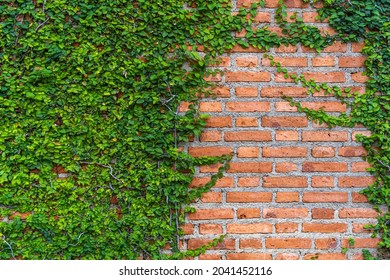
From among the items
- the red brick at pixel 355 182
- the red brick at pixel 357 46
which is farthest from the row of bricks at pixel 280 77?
the red brick at pixel 355 182

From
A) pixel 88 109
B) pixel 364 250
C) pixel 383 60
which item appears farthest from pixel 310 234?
pixel 88 109

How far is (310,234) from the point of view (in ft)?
8.51

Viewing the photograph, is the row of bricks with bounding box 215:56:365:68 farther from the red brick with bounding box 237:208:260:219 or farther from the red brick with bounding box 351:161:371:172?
the red brick with bounding box 237:208:260:219

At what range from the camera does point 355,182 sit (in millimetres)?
2592

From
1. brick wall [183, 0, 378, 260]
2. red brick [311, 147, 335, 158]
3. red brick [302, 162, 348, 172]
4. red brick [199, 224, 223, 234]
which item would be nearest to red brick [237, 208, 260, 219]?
brick wall [183, 0, 378, 260]

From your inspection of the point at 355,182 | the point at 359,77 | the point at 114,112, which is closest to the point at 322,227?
the point at 355,182

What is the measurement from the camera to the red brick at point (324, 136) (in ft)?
8.51

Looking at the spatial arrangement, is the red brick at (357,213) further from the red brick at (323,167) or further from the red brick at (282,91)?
the red brick at (282,91)

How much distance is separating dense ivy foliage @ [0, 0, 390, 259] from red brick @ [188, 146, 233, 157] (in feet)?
0.17

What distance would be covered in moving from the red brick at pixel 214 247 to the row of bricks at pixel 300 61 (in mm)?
1084

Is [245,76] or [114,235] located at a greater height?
[245,76]

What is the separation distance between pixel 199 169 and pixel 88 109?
77 centimetres

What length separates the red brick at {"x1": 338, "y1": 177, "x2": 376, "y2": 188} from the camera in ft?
8.49

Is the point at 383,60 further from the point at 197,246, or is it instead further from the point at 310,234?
the point at 197,246
